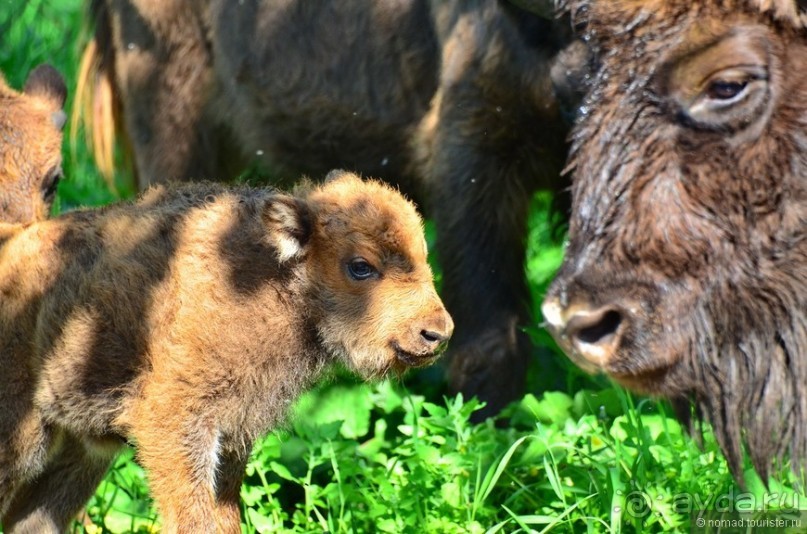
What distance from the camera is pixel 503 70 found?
5887 mm

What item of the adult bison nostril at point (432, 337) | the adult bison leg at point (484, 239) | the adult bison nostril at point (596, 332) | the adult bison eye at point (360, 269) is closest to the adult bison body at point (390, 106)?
the adult bison leg at point (484, 239)

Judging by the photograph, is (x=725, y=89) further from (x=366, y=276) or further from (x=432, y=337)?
(x=366, y=276)

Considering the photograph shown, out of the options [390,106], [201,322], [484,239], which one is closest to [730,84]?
[201,322]

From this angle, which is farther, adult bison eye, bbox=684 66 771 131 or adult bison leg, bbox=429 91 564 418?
adult bison leg, bbox=429 91 564 418

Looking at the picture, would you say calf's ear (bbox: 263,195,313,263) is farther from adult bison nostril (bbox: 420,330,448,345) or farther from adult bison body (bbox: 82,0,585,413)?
adult bison body (bbox: 82,0,585,413)

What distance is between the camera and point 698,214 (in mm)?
3361

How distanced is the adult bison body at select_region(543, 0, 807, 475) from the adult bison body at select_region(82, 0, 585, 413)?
4.64 feet

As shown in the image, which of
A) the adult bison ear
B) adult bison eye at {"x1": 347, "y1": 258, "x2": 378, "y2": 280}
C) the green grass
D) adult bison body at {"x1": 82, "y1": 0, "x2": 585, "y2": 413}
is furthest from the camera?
adult bison body at {"x1": 82, "y1": 0, "x2": 585, "y2": 413}

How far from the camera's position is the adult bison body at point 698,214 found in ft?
11.0

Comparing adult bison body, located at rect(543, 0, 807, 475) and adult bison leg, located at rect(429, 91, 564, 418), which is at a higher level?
adult bison body, located at rect(543, 0, 807, 475)

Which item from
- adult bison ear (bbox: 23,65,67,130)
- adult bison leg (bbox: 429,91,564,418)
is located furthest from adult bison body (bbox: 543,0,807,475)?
adult bison ear (bbox: 23,65,67,130)

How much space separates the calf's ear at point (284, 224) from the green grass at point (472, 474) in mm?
726

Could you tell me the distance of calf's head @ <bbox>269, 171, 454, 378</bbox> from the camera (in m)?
3.88

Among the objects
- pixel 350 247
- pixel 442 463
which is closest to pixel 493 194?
pixel 442 463
